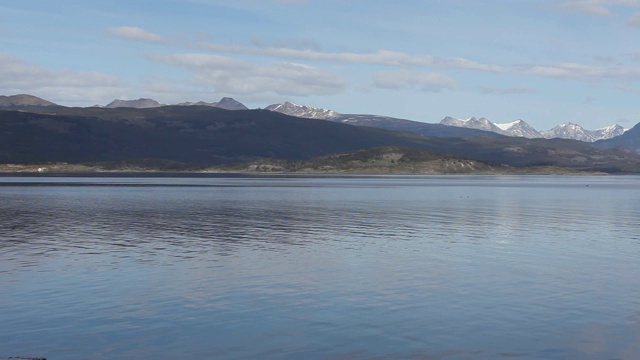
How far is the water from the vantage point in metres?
34.2

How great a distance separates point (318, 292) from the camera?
46.9 metres

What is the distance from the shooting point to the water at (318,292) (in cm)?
3419

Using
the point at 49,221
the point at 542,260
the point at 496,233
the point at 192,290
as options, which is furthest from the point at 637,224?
the point at 49,221

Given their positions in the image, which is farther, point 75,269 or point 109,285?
point 75,269

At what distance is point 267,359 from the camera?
31.8 meters

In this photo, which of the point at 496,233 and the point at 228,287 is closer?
the point at 228,287

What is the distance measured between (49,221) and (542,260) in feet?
217

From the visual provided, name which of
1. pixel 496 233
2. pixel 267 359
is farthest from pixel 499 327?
pixel 496 233

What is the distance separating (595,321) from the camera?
128 feet

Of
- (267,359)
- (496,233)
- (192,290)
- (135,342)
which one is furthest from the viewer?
(496,233)

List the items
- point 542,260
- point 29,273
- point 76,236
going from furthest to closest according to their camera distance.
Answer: point 76,236, point 542,260, point 29,273

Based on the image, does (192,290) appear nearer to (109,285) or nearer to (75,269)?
(109,285)

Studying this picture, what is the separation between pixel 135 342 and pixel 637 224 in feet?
273

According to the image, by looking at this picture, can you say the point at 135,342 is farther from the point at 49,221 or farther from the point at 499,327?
the point at 49,221
